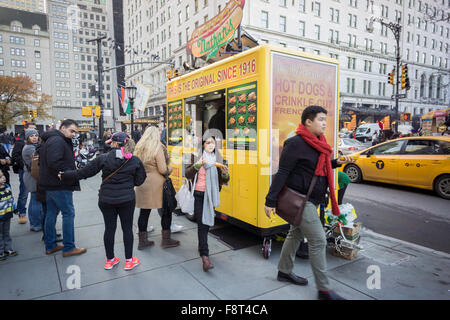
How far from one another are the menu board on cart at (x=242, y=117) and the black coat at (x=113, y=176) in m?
1.66

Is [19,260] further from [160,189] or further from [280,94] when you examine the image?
[280,94]

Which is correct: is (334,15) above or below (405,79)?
above

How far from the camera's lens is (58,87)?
277 ft

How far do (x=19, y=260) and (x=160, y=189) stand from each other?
2.17 metres

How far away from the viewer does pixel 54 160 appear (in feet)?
12.1

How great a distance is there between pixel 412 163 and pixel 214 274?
7.14 meters

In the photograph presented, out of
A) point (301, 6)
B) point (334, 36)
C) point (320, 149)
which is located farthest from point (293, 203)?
point (334, 36)

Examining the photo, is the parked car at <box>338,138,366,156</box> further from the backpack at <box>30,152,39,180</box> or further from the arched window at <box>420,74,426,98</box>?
the arched window at <box>420,74,426,98</box>

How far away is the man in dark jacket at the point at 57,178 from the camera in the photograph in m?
3.74

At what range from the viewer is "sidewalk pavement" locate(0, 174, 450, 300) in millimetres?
3068

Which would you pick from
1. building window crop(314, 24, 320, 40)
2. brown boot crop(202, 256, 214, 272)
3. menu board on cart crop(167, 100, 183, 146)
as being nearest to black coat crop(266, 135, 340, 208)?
brown boot crop(202, 256, 214, 272)

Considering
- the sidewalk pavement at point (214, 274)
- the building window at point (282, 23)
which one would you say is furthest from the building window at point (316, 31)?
the sidewalk pavement at point (214, 274)

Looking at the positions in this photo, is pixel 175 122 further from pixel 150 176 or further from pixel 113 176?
pixel 113 176
